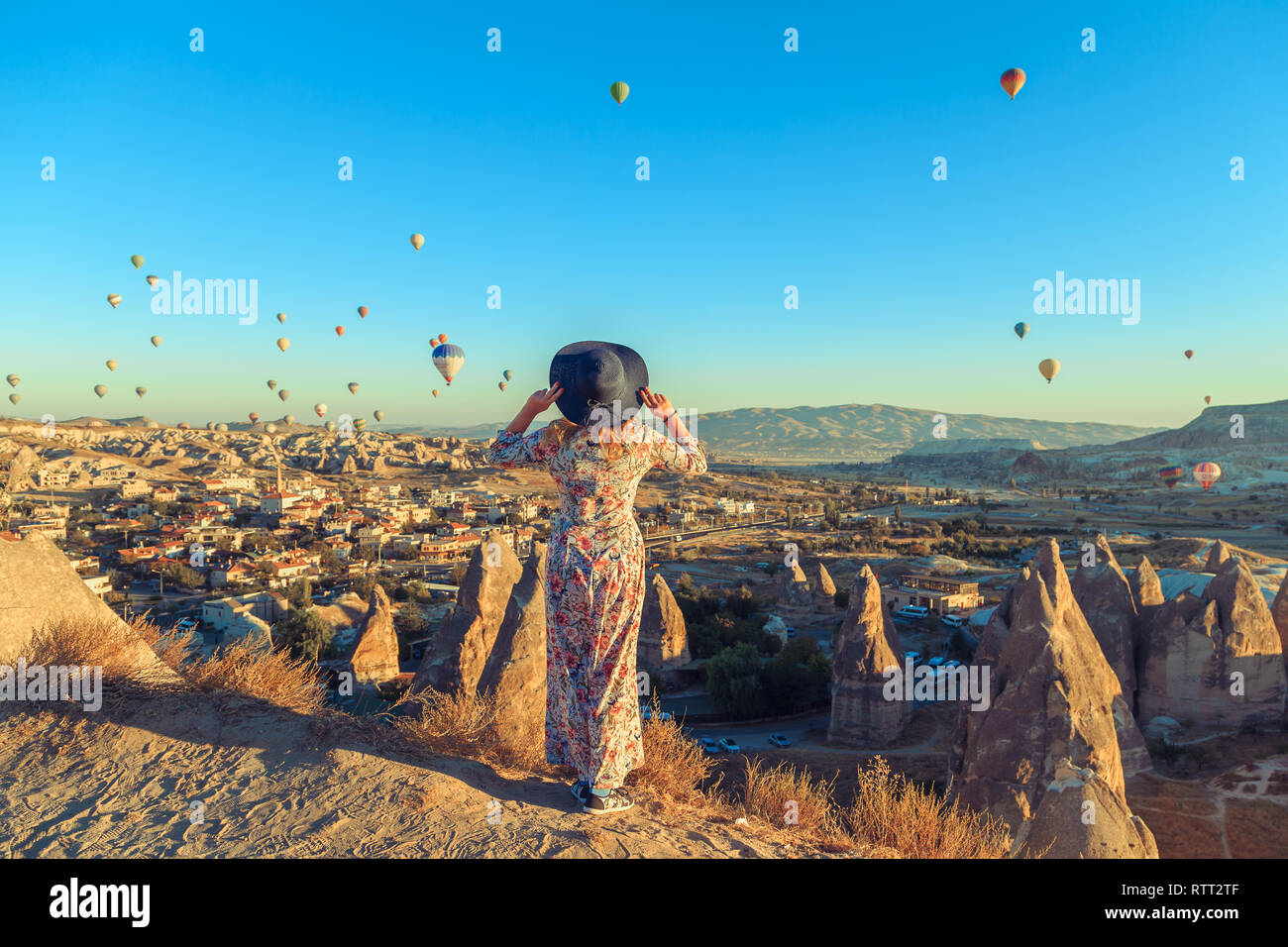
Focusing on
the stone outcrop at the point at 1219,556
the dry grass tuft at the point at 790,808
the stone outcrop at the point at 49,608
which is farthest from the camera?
the stone outcrop at the point at 1219,556

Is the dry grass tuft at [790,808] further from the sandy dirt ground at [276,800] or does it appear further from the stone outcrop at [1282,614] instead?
the stone outcrop at [1282,614]

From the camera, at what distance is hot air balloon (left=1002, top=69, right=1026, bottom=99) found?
21.2 metres

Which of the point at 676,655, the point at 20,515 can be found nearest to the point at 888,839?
the point at 676,655

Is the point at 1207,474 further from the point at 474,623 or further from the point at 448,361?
the point at 474,623

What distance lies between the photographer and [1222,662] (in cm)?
1255

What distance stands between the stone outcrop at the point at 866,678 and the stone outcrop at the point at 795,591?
14756 millimetres

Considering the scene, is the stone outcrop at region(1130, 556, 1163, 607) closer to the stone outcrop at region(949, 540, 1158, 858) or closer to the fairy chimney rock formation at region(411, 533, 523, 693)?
the stone outcrop at region(949, 540, 1158, 858)

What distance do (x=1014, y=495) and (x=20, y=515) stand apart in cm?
8811

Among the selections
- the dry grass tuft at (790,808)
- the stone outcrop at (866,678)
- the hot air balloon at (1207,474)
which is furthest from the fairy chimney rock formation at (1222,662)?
the hot air balloon at (1207,474)

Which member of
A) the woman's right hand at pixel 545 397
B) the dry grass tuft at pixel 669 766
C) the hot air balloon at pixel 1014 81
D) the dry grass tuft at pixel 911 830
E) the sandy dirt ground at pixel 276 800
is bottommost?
the dry grass tuft at pixel 911 830

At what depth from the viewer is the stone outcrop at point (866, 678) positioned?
48.6ft

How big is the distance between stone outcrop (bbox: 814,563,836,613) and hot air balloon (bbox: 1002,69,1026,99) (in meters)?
17.6

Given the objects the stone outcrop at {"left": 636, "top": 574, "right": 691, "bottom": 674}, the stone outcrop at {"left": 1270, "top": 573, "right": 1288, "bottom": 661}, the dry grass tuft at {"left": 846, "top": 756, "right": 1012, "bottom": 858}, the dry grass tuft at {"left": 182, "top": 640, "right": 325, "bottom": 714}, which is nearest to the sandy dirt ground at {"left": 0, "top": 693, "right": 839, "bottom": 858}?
the dry grass tuft at {"left": 182, "top": 640, "right": 325, "bottom": 714}

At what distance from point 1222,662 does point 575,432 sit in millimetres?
13569
